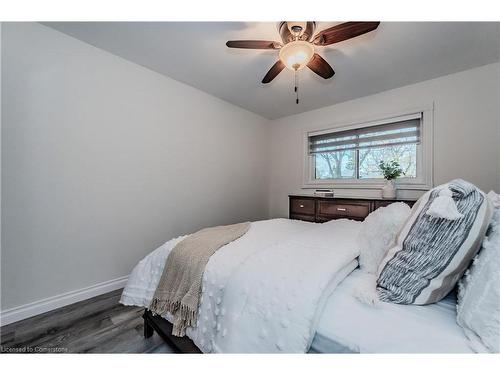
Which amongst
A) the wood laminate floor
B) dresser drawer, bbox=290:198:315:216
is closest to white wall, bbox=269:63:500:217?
dresser drawer, bbox=290:198:315:216

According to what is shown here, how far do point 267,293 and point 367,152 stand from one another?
287 centimetres

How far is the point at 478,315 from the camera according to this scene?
59cm

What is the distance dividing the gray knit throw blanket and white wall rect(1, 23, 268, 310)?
3.86 feet

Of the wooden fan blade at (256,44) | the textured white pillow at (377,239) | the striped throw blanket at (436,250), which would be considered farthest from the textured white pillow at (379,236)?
the wooden fan blade at (256,44)

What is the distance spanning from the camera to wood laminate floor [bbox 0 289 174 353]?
1.33m

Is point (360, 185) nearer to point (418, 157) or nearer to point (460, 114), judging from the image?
point (418, 157)

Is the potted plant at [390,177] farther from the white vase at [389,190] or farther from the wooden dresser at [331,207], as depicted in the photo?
the wooden dresser at [331,207]

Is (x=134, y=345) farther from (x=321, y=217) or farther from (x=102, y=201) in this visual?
(x=321, y=217)

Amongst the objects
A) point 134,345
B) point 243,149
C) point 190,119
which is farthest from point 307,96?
point 134,345

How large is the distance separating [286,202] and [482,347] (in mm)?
3200

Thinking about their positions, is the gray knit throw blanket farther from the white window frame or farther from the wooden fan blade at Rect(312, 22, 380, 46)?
the white window frame

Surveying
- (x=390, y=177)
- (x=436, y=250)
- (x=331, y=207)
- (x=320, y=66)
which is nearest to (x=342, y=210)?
(x=331, y=207)

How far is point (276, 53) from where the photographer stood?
200 centimetres

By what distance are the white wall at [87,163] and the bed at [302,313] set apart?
4.29 ft
